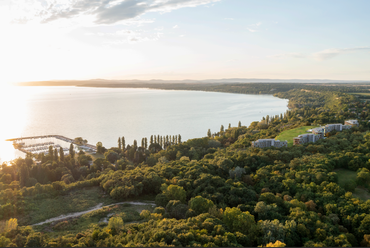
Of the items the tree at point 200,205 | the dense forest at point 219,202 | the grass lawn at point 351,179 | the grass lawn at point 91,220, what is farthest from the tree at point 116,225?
the grass lawn at point 351,179

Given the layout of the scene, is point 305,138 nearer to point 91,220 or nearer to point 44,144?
point 91,220

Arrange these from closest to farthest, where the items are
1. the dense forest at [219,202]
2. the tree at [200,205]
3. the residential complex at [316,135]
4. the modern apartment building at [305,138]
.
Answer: the dense forest at [219,202] < the tree at [200,205] < the modern apartment building at [305,138] < the residential complex at [316,135]

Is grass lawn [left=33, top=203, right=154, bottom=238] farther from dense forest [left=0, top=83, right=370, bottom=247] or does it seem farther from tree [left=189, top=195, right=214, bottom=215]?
tree [left=189, top=195, right=214, bottom=215]

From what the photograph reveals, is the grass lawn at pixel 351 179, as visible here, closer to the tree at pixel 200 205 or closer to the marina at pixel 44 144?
the tree at pixel 200 205

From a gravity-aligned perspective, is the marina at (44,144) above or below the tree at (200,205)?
below

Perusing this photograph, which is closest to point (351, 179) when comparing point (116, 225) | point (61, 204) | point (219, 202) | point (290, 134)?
point (219, 202)

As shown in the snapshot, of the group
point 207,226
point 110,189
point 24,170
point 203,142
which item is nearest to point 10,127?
point 24,170
